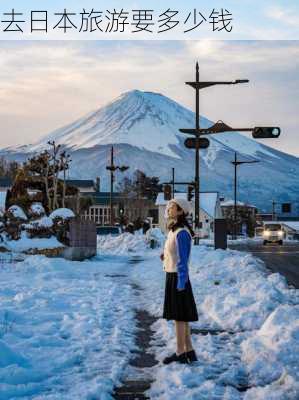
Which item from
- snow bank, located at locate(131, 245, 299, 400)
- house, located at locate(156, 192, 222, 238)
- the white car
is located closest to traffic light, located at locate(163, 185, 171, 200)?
the white car

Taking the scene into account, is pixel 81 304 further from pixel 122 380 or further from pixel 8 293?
pixel 122 380

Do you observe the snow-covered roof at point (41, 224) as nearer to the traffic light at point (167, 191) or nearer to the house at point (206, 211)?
the traffic light at point (167, 191)

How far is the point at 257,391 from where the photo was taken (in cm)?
584

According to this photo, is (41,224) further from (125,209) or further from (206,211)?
(206,211)

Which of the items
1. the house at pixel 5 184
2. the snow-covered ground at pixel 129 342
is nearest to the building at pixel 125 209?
the house at pixel 5 184

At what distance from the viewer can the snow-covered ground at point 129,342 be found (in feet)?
19.8

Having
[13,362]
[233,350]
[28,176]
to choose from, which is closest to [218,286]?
[233,350]

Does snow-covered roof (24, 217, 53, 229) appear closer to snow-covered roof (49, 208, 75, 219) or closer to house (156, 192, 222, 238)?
snow-covered roof (49, 208, 75, 219)

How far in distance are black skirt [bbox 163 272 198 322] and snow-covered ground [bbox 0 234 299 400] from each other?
1.51ft

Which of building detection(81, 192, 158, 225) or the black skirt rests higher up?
building detection(81, 192, 158, 225)

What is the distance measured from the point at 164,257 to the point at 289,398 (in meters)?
2.46

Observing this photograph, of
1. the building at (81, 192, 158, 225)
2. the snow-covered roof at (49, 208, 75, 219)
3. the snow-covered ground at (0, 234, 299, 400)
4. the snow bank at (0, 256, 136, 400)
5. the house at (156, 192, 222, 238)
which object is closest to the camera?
the snow-covered ground at (0, 234, 299, 400)

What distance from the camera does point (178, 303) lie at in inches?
292

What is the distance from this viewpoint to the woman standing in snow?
290 inches
